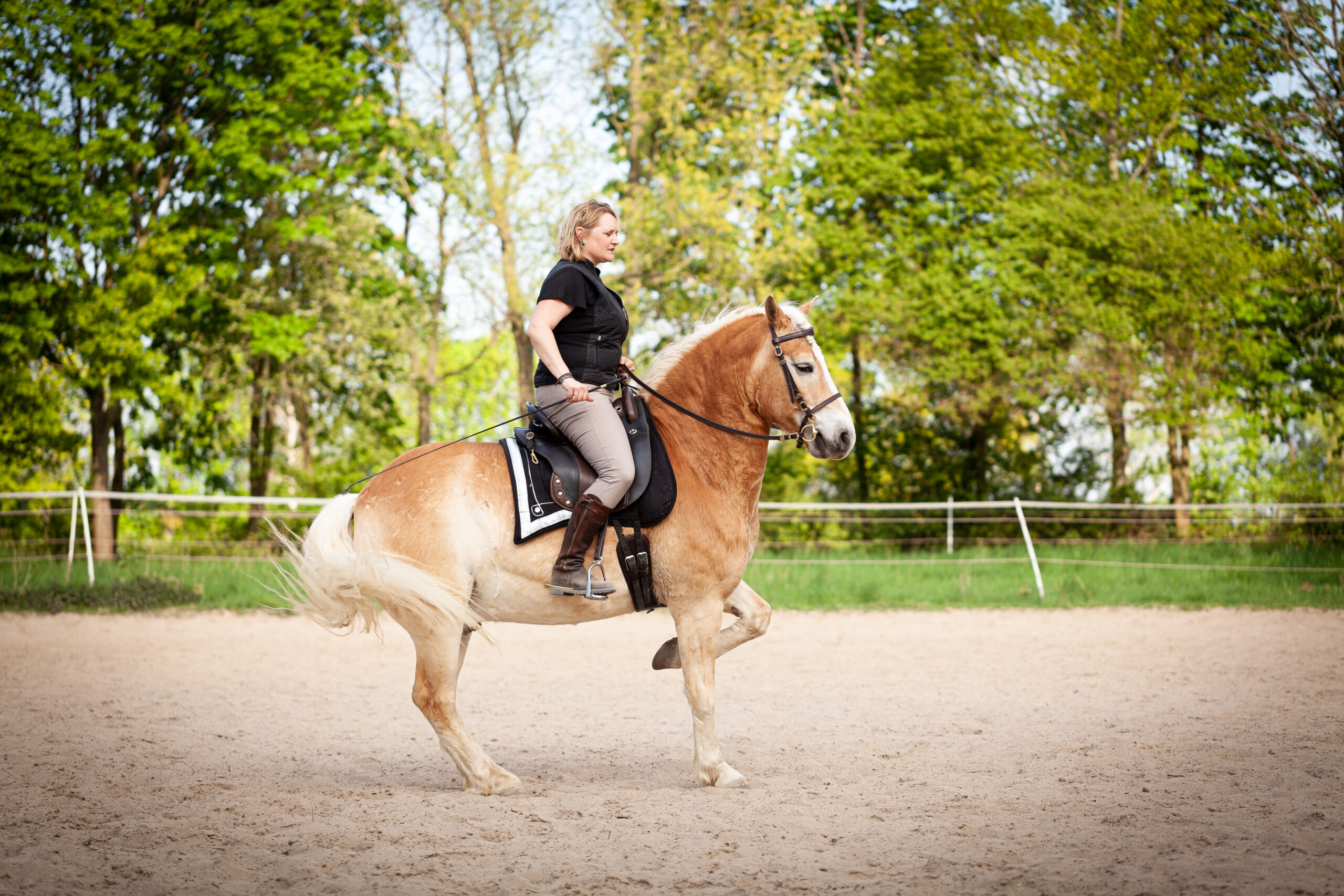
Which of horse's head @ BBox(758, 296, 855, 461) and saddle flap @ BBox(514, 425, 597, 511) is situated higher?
horse's head @ BBox(758, 296, 855, 461)

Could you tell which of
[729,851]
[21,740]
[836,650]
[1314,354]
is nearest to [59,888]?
[729,851]

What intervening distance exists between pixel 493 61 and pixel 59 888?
15753 mm

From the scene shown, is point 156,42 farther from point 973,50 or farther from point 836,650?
point 973,50

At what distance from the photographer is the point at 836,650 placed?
30.5 ft

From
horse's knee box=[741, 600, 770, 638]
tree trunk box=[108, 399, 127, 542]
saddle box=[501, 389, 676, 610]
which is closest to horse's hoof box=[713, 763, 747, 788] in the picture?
horse's knee box=[741, 600, 770, 638]

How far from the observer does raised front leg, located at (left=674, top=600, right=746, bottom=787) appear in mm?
4570

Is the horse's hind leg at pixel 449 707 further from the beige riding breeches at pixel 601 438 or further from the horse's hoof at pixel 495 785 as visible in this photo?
the beige riding breeches at pixel 601 438

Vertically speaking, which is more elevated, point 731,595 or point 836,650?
point 731,595

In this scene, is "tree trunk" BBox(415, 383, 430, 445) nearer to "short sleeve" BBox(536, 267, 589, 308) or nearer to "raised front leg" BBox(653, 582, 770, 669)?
"raised front leg" BBox(653, 582, 770, 669)

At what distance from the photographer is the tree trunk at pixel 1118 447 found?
698 inches

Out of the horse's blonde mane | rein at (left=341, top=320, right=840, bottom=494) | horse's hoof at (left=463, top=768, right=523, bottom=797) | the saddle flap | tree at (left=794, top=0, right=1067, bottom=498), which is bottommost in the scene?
horse's hoof at (left=463, top=768, right=523, bottom=797)

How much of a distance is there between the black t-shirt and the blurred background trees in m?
10.8

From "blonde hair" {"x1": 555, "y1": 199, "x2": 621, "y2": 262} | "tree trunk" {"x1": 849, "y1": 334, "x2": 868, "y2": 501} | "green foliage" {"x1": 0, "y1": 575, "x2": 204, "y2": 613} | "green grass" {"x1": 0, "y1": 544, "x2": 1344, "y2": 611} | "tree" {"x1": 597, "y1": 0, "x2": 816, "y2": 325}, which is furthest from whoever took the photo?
"tree trunk" {"x1": 849, "y1": 334, "x2": 868, "y2": 501}

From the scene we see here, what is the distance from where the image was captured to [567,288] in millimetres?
4426
